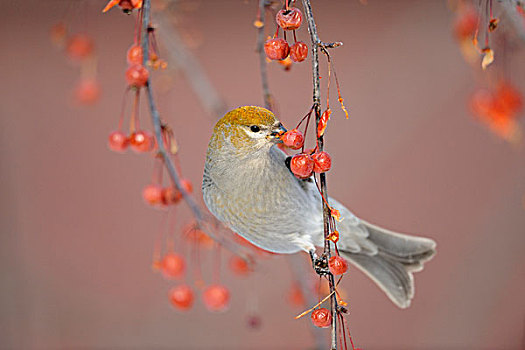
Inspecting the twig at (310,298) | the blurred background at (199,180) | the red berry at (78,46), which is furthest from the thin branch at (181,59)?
the blurred background at (199,180)

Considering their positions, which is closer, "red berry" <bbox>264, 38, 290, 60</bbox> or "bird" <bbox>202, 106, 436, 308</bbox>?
"red berry" <bbox>264, 38, 290, 60</bbox>

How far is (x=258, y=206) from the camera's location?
72 centimetres

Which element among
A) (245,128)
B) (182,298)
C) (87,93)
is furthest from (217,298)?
(87,93)

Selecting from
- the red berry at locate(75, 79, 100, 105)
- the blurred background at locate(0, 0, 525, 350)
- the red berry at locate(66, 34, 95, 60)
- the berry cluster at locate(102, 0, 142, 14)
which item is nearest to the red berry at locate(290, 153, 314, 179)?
the berry cluster at locate(102, 0, 142, 14)

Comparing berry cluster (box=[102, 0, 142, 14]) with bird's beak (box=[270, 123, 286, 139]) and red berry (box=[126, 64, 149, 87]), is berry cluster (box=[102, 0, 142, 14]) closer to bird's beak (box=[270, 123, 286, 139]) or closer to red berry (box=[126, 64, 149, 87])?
red berry (box=[126, 64, 149, 87])

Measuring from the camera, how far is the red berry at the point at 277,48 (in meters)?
0.52

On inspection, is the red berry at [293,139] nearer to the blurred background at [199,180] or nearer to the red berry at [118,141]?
the red berry at [118,141]

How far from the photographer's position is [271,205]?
2.38ft

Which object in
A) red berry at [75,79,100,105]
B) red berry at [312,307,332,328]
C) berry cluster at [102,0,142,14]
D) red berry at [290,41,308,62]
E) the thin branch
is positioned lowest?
red berry at [312,307,332,328]

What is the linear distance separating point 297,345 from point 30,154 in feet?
3.20

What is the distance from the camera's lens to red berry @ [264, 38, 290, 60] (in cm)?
52

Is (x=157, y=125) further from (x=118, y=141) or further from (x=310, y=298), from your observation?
(x=310, y=298)

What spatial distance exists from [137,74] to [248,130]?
14 centimetres

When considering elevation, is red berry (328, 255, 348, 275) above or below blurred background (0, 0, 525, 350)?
below
